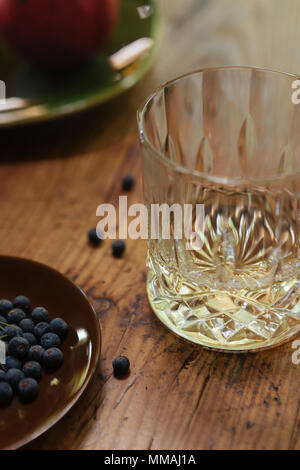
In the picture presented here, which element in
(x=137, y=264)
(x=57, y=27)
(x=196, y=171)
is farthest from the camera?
(x=57, y=27)

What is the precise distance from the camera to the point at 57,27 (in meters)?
0.88

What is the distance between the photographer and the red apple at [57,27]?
34.3 inches

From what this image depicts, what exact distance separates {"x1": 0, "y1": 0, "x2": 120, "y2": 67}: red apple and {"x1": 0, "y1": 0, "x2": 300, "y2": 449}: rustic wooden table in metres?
0.10

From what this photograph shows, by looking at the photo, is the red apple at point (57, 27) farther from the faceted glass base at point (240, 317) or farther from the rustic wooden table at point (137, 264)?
the faceted glass base at point (240, 317)

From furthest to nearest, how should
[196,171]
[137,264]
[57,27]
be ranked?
[57,27], [137,264], [196,171]

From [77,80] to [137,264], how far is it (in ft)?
1.16

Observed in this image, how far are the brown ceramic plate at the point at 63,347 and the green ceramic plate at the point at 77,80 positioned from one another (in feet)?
0.87

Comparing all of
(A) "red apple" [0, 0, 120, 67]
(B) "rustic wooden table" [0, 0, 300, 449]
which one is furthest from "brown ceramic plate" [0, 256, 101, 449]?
(A) "red apple" [0, 0, 120, 67]

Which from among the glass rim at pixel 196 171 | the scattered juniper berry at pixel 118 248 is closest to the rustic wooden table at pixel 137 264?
the scattered juniper berry at pixel 118 248

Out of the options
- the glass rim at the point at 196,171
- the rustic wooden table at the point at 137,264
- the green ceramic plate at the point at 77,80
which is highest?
the glass rim at the point at 196,171

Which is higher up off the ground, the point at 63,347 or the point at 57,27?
the point at 57,27

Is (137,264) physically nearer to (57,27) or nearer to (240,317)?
(240,317)

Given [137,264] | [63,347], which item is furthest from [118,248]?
[63,347]

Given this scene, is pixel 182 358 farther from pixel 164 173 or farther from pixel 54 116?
pixel 54 116
